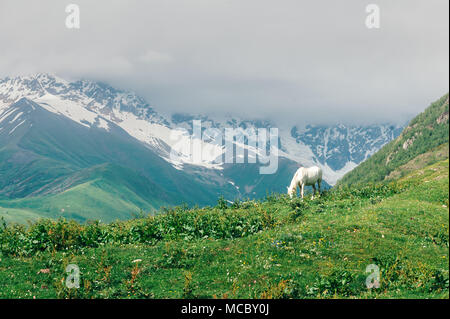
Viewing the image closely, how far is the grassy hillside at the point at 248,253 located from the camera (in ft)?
58.4

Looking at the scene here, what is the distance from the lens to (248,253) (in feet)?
70.4

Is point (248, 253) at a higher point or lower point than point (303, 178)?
lower

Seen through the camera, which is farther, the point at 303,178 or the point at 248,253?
the point at 303,178

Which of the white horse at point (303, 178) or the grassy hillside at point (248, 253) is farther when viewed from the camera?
the white horse at point (303, 178)

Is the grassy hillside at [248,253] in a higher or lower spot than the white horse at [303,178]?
lower

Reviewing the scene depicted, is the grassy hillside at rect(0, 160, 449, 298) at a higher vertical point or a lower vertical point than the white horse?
lower

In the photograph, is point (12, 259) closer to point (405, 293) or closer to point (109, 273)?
point (109, 273)

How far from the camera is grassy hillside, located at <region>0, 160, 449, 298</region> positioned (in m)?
17.8

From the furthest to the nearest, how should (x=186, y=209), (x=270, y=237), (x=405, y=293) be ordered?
(x=186, y=209), (x=270, y=237), (x=405, y=293)

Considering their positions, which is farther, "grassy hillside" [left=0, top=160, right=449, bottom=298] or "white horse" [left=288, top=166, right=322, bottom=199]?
"white horse" [left=288, top=166, right=322, bottom=199]
